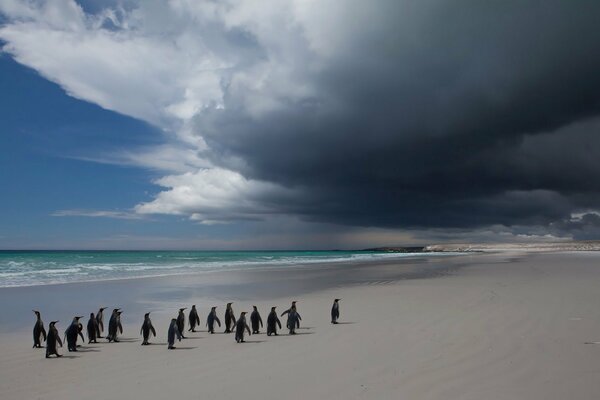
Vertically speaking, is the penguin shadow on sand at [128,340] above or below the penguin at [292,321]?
below

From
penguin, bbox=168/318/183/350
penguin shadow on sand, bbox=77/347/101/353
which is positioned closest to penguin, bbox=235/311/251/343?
penguin, bbox=168/318/183/350

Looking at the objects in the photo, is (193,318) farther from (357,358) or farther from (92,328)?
(357,358)

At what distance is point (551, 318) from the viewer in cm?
1276

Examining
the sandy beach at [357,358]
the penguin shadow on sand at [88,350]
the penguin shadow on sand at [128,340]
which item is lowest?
the penguin shadow on sand at [88,350]

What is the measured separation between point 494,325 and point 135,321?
447 inches

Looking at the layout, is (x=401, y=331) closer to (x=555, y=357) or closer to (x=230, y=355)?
(x=555, y=357)

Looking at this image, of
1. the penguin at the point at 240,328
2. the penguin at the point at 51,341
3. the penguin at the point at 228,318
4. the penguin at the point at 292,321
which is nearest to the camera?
the penguin at the point at 51,341

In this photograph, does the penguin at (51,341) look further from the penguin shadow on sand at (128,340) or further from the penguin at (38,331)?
the penguin shadow on sand at (128,340)

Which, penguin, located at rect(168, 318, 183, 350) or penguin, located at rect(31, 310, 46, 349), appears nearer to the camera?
penguin, located at rect(168, 318, 183, 350)

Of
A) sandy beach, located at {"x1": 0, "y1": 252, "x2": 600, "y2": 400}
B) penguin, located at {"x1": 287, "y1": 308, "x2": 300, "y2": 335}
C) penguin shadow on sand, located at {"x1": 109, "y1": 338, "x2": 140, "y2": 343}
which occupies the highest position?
penguin, located at {"x1": 287, "y1": 308, "x2": 300, "y2": 335}

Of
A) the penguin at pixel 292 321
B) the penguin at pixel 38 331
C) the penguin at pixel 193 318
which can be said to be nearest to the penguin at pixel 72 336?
the penguin at pixel 38 331

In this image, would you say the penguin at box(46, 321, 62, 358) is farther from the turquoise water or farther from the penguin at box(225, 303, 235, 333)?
the turquoise water

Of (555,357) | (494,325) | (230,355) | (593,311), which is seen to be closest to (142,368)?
(230,355)

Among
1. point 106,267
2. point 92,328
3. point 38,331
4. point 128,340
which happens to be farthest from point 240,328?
point 106,267
